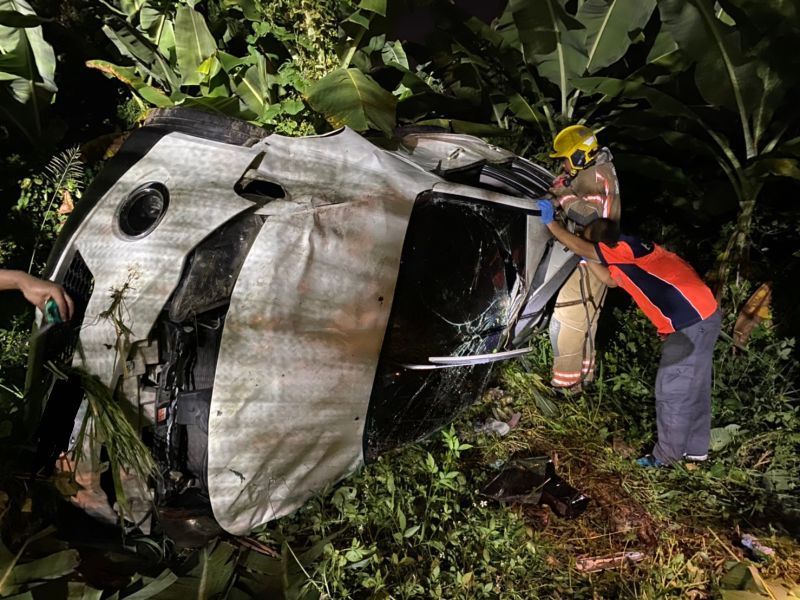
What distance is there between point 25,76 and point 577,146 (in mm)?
4377

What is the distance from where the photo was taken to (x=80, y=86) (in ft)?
19.7

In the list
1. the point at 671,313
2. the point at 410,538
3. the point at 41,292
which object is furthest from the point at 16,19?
the point at 671,313

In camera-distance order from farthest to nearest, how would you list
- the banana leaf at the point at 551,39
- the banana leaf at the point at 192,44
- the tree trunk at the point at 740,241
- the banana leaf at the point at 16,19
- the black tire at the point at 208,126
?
1. the banana leaf at the point at 192,44
2. the banana leaf at the point at 16,19
3. the banana leaf at the point at 551,39
4. the tree trunk at the point at 740,241
5. the black tire at the point at 208,126

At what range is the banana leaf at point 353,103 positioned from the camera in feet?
11.1

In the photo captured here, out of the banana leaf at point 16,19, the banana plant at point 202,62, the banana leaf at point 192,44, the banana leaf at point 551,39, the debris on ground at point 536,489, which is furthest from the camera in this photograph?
the banana leaf at point 192,44

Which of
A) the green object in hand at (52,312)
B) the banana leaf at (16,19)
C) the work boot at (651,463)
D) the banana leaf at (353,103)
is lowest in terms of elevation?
the work boot at (651,463)

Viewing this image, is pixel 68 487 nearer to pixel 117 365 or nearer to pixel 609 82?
pixel 117 365

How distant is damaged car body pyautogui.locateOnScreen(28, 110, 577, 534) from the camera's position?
1954 mm

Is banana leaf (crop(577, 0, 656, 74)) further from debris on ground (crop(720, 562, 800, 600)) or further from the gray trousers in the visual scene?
debris on ground (crop(720, 562, 800, 600))

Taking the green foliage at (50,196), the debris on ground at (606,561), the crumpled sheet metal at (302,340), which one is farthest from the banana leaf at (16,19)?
the debris on ground at (606,561)

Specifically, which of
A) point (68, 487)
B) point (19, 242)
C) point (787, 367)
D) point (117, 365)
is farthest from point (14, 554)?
point (787, 367)

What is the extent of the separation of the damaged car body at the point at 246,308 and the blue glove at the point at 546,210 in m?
0.44

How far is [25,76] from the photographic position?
4492 mm

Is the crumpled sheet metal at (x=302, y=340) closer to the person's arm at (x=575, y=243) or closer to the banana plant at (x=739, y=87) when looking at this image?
the person's arm at (x=575, y=243)
